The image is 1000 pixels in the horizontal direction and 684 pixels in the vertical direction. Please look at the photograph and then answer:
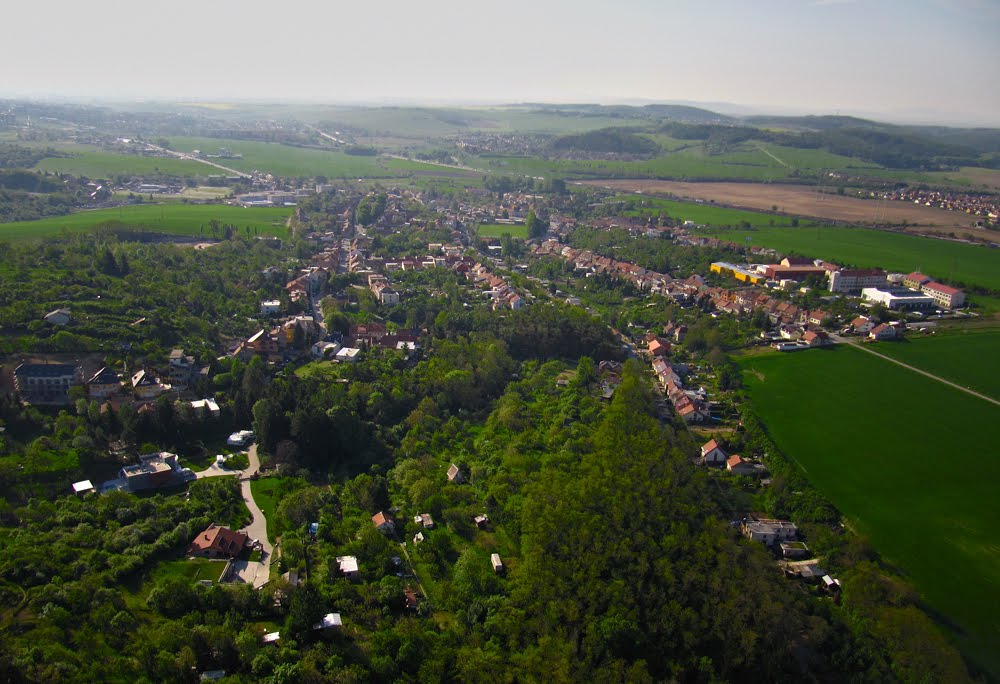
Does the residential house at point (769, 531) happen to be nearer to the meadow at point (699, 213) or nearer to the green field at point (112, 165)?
the meadow at point (699, 213)

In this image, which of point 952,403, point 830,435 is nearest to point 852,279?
point 952,403

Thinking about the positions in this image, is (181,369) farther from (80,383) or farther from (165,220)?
(165,220)

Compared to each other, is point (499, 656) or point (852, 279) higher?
point (852, 279)

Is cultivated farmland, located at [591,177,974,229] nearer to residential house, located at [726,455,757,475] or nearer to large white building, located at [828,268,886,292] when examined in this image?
large white building, located at [828,268,886,292]

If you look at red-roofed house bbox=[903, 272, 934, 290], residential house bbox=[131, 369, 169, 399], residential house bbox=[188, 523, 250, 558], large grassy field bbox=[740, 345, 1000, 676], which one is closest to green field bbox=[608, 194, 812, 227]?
red-roofed house bbox=[903, 272, 934, 290]

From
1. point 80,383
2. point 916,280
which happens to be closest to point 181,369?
point 80,383

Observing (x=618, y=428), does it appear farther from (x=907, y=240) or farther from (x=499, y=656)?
(x=907, y=240)
